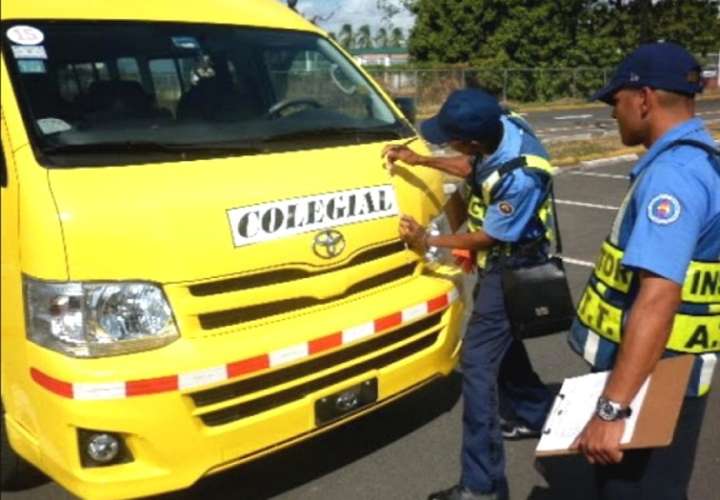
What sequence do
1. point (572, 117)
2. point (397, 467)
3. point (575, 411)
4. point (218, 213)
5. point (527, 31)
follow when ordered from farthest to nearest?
point (527, 31) → point (572, 117) → point (397, 467) → point (218, 213) → point (575, 411)

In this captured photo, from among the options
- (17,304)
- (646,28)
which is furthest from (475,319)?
(646,28)

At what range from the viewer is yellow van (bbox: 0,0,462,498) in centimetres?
253

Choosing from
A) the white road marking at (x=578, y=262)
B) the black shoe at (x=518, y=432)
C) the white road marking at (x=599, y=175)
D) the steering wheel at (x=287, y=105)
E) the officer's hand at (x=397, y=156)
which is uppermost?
the steering wheel at (x=287, y=105)

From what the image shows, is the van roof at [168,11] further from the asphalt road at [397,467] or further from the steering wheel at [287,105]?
the asphalt road at [397,467]

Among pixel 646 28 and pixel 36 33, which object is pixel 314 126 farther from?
pixel 646 28

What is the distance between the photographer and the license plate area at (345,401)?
2945 millimetres

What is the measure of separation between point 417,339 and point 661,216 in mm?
1576

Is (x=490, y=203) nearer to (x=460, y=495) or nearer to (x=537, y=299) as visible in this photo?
(x=537, y=299)

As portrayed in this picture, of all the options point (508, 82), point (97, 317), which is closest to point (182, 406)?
point (97, 317)

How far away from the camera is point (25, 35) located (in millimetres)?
3123

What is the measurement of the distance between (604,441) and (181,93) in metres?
2.38

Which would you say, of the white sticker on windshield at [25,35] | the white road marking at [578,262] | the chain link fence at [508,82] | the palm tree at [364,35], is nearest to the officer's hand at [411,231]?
the white sticker on windshield at [25,35]

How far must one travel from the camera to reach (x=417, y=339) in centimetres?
328

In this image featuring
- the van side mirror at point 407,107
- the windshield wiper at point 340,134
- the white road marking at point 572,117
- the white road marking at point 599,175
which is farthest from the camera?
the white road marking at point 572,117
